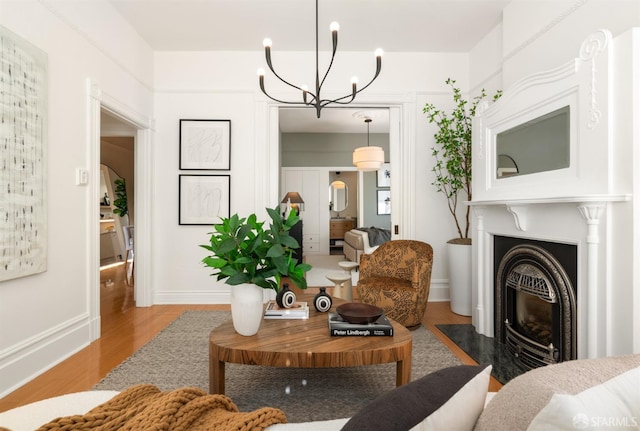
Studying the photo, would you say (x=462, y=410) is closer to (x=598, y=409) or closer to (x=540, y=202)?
(x=598, y=409)

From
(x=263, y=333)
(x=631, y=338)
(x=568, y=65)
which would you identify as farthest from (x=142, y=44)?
(x=631, y=338)

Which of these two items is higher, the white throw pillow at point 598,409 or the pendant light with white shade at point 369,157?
the pendant light with white shade at point 369,157

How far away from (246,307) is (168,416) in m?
1.12

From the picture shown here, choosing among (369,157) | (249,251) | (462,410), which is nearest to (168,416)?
(462,410)

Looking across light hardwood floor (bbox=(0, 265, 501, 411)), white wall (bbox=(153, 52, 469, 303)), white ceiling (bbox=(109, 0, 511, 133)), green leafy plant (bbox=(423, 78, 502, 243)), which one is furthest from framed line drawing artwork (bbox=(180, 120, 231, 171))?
green leafy plant (bbox=(423, 78, 502, 243))

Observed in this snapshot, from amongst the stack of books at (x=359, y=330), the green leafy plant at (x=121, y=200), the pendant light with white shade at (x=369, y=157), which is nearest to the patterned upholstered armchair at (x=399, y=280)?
the stack of books at (x=359, y=330)

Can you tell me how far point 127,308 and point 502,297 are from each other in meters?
3.79

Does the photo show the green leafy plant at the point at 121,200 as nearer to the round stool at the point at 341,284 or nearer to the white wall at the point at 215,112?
the white wall at the point at 215,112

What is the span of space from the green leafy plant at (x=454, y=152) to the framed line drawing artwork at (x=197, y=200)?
102 inches

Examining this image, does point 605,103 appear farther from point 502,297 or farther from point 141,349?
point 141,349

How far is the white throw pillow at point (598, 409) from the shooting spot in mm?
511

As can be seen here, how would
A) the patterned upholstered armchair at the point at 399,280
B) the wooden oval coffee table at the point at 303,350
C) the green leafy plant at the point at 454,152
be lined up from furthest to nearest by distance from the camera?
the green leafy plant at the point at 454,152 → the patterned upholstered armchair at the point at 399,280 → the wooden oval coffee table at the point at 303,350

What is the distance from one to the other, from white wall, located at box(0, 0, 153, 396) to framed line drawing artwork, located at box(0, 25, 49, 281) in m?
0.08

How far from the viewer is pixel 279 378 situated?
7.10 ft
